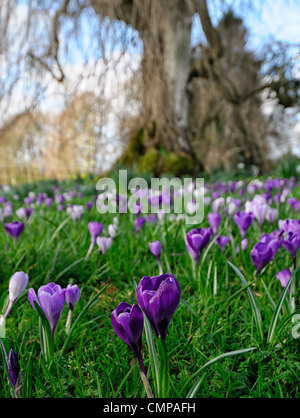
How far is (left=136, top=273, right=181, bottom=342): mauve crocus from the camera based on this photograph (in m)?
0.74

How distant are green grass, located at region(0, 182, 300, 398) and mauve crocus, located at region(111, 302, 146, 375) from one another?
14 centimetres

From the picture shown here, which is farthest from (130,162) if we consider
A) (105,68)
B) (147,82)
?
(105,68)

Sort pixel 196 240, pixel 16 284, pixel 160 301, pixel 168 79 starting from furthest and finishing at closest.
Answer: pixel 168 79, pixel 196 240, pixel 16 284, pixel 160 301

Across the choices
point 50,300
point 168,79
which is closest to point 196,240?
point 50,300

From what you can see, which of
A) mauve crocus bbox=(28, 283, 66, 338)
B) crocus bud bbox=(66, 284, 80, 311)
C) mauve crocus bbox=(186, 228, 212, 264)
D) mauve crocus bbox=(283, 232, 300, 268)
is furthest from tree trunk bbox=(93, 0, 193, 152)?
mauve crocus bbox=(28, 283, 66, 338)

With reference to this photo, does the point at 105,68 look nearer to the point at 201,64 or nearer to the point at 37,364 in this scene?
the point at 37,364

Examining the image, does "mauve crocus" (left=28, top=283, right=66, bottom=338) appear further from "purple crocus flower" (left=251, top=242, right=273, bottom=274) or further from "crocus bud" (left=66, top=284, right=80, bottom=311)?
"purple crocus flower" (left=251, top=242, right=273, bottom=274)

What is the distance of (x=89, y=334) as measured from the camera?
127 cm

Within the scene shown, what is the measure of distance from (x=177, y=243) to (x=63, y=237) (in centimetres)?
84

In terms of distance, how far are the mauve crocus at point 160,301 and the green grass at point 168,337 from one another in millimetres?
122

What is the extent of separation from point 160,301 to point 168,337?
0.55 metres

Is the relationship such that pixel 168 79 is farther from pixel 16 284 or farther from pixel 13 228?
pixel 16 284

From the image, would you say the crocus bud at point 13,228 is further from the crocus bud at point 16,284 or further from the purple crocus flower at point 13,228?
the crocus bud at point 16,284

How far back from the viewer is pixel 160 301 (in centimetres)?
75
